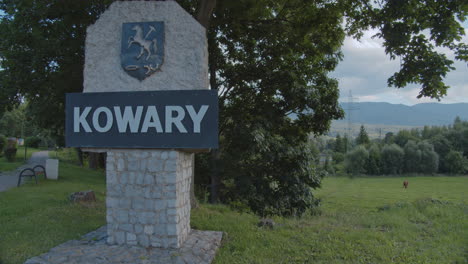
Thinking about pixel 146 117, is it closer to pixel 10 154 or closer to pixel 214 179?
pixel 214 179

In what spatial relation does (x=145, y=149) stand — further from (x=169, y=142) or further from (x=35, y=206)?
(x=35, y=206)

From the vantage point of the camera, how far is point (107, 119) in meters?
6.03

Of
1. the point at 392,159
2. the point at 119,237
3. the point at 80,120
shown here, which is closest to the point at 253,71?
the point at 80,120

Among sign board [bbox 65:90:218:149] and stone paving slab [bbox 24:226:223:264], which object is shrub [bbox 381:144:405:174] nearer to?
stone paving slab [bbox 24:226:223:264]

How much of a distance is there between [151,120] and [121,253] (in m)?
2.35

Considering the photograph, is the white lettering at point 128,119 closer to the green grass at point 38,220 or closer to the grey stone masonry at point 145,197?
the grey stone masonry at point 145,197

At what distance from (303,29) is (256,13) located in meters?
1.52

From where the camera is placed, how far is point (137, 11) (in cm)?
603

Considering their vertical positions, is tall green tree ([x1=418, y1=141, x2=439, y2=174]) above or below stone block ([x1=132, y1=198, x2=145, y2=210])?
below

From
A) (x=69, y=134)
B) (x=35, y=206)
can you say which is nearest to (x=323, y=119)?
(x=69, y=134)

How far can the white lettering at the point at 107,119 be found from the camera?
601cm

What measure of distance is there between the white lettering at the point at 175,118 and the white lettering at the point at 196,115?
0.15m

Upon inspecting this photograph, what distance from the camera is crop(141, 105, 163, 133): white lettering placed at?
5848 mm

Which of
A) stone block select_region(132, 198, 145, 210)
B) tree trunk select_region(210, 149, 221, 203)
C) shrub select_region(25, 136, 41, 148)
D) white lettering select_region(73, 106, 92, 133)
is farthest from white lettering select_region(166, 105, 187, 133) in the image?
shrub select_region(25, 136, 41, 148)
